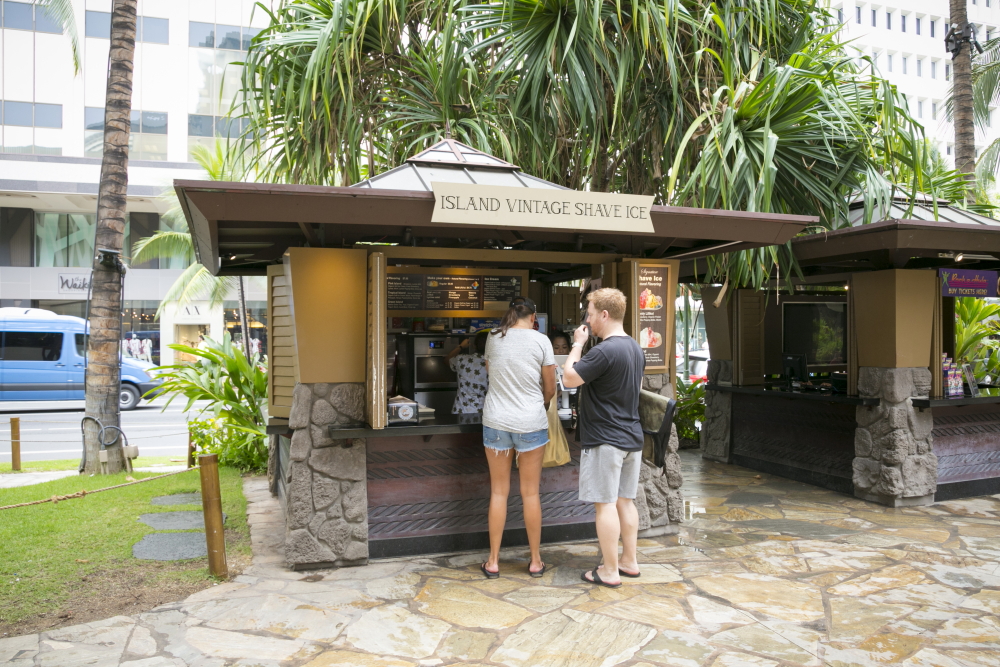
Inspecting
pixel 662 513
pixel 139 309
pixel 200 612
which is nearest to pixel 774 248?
pixel 662 513

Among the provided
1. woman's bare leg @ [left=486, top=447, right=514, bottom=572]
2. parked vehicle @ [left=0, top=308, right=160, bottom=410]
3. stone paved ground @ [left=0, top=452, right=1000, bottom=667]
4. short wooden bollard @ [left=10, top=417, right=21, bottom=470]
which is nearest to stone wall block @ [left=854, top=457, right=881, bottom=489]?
stone paved ground @ [left=0, top=452, right=1000, bottom=667]

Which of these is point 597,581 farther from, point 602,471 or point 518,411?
point 518,411

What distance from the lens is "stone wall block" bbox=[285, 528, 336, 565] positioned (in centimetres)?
459

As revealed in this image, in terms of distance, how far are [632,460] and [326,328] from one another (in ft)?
7.05

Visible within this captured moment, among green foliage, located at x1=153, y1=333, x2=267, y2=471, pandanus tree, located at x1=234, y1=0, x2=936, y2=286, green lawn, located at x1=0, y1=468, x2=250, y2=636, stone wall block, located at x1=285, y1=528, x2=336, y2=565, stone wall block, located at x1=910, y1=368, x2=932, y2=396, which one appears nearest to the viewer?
green lawn, located at x1=0, y1=468, x2=250, y2=636

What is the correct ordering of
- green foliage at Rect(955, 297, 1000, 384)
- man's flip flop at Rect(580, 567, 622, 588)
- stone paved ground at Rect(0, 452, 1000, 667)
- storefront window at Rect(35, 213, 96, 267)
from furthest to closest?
storefront window at Rect(35, 213, 96, 267), green foliage at Rect(955, 297, 1000, 384), man's flip flop at Rect(580, 567, 622, 588), stone paved ground at Rect(0, 452, 1000, 667)

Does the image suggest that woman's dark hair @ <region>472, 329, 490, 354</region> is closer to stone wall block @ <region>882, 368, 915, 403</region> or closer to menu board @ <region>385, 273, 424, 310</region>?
menu board @ <region>385, 273, 424, 310</region>

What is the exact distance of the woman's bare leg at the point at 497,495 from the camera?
4.46 meters

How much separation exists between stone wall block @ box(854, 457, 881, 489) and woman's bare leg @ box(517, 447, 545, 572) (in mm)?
3725

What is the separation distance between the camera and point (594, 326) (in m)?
4.40

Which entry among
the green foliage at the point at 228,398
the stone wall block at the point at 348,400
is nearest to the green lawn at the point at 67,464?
the green foliage at the point at 228,398

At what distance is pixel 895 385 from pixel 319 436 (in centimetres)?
500

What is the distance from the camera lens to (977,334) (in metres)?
8.38

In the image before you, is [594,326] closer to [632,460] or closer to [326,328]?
[632,460]
